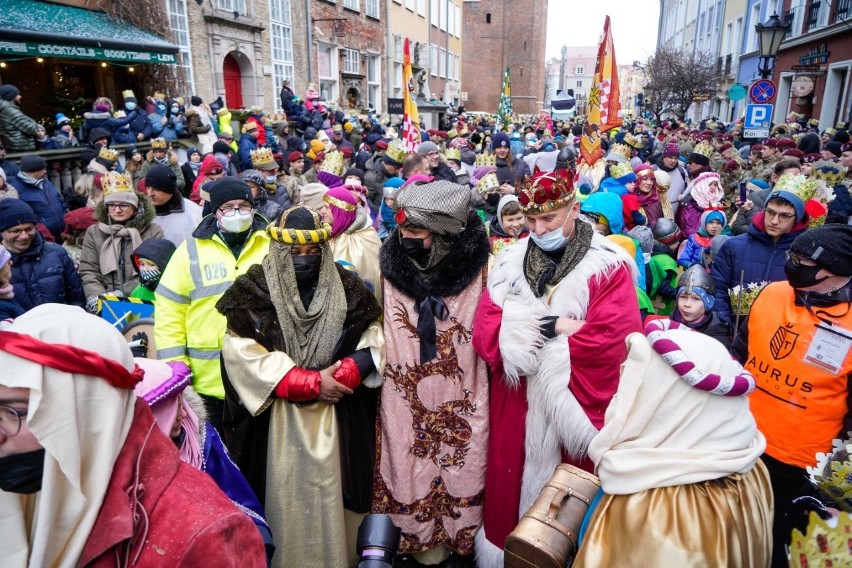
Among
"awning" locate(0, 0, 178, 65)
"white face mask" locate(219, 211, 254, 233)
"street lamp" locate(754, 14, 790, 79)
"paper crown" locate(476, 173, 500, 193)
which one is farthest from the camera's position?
"awning" locate(0, 0, 178, 65)

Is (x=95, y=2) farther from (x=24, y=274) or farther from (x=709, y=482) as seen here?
(x=709, y=482)

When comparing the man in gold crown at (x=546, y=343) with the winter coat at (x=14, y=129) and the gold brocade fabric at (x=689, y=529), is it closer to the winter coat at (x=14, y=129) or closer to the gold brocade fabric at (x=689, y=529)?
the gold brocade fabric at (x=689, y=529)

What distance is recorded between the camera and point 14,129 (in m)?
8.44

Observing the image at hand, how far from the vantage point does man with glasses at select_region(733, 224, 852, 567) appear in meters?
2.33

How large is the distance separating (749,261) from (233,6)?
17.5 meters

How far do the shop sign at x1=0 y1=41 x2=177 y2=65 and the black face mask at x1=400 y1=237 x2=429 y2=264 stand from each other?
1070cm

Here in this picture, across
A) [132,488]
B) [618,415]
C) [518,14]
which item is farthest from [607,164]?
[518,14]

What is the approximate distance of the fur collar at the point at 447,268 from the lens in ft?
8.63

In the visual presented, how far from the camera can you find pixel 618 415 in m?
1.66

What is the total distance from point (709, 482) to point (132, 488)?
150cm

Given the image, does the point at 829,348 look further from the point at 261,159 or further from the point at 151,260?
the point at 261,159

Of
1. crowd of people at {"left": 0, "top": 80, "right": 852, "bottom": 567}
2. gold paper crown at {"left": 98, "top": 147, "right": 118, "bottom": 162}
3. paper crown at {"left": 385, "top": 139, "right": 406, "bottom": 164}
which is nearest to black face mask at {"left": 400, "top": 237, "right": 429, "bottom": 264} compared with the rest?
crowd of people at {"left": 0, "top": 80, "right": 852, "bottom": 567}

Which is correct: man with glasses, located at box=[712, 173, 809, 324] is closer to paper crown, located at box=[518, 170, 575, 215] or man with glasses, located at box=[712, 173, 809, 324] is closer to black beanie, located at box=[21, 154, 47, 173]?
paper crown, located at box=[518, 170, 575, 215]

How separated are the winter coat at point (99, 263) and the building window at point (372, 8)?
25087 millimetres
